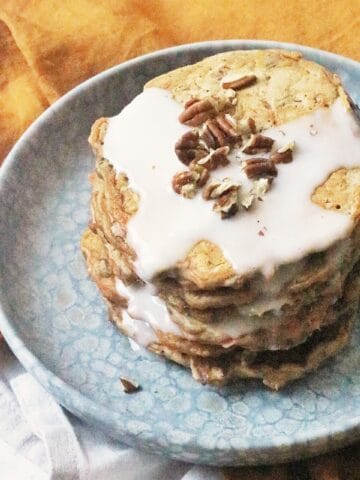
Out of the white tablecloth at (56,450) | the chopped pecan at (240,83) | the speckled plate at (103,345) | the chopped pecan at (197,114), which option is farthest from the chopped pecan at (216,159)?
the white tablecloth at (56,450)

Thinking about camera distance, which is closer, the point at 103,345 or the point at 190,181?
the point at 190,181

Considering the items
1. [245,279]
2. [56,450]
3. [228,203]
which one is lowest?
[56,450]

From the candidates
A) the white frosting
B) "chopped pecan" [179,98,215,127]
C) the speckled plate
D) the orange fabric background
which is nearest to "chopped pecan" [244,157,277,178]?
the white frosting

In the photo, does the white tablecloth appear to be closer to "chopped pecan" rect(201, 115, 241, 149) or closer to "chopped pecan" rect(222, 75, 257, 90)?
"chopped pecan" rect(201, 115, 241, 149)

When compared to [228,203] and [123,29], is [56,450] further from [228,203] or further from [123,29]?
[123,29]

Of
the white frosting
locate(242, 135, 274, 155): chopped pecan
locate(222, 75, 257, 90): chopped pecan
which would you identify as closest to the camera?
the white frosting

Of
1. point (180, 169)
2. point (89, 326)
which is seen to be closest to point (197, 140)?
point (180, 169)

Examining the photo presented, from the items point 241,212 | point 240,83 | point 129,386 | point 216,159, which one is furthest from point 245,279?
point 240,83

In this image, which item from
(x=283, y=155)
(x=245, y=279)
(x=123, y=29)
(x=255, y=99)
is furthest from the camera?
(x=123, y=29)
